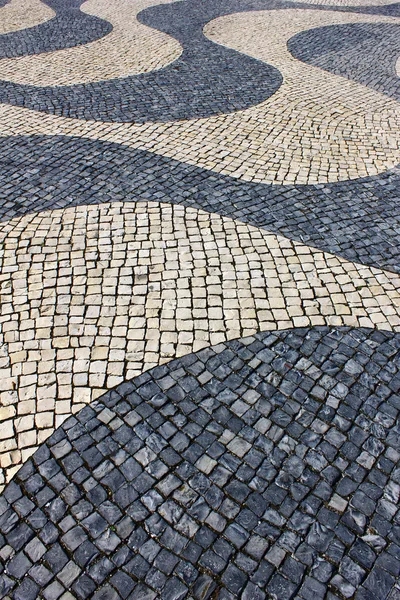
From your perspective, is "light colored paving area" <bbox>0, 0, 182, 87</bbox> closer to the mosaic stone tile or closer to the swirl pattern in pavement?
the mosaic stone tile

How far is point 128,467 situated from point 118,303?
6.50 ft

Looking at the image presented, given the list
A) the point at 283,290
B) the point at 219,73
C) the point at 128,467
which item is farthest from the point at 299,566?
the point at 219,73

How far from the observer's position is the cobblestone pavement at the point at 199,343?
147 inches

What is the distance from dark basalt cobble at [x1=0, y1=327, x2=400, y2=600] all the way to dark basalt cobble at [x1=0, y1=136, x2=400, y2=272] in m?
1.98

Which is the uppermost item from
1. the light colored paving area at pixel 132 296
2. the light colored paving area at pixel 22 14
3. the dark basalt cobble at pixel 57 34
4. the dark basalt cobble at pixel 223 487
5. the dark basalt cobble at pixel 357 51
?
the light colored paving area at pixel 22 14

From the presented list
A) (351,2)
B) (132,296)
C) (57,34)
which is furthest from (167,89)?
(351,2)

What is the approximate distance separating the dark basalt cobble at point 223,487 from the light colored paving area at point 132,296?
1.06 ft

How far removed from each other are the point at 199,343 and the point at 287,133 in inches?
204

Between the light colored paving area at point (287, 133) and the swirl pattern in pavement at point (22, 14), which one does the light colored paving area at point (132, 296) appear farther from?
the swirl pattern in pavement at point (22, 14)

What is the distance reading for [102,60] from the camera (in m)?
11.7

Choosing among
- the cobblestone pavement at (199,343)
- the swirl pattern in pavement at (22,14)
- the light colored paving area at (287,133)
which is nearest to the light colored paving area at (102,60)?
the cobblestone pavement at (199,343)

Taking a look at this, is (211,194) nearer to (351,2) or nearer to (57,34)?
(57,34)

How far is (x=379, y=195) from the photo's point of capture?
7270 mm

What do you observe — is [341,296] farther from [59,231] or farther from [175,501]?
[59,231]
